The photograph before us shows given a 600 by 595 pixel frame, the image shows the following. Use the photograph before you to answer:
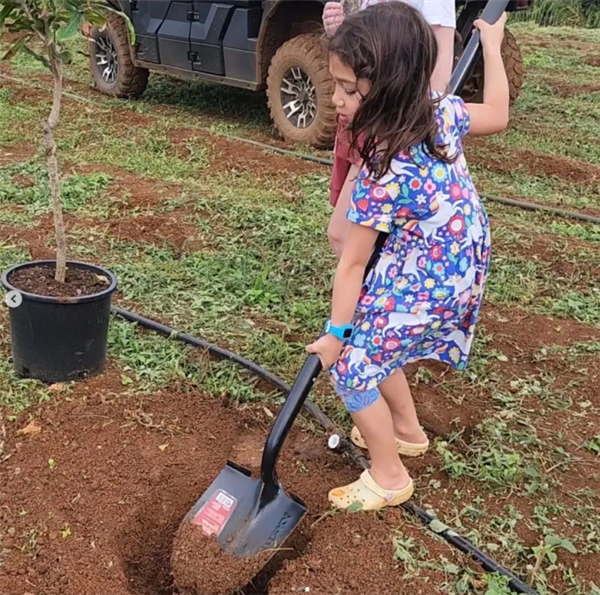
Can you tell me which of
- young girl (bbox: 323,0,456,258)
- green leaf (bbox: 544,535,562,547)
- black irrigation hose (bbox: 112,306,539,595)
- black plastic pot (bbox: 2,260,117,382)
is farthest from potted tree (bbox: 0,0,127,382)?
green leaf (bbox: 544,535,562,547)

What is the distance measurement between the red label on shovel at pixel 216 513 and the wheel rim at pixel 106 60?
694cm

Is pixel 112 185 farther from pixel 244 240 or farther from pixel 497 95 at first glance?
pixel 497 95

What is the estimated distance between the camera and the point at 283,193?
5.25m

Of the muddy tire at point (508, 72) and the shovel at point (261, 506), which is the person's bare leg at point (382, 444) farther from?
the muddy tire at point (508, 72)

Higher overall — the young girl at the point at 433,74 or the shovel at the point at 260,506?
the young girl at the point at 433,74

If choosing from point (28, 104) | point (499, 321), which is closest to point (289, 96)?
point (28, 104)

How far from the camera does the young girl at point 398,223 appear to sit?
1840 millimetres

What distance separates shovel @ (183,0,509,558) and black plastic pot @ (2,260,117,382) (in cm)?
87

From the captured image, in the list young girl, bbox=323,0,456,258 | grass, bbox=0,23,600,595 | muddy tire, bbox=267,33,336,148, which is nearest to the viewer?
grass, bbox=0,23,600,595

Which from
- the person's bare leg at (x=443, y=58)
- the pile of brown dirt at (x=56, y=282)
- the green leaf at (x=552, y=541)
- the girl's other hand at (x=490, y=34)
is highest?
the girl's other hand at (x=490, y=34)

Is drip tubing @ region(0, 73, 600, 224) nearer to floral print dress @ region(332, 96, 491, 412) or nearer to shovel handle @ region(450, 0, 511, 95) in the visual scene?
shovel handle @ region(450, 0, 511, 95)

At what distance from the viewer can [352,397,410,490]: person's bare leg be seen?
2.23m

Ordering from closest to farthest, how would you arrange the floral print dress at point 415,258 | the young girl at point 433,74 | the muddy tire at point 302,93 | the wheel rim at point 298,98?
1. the floral print dress at point 415,258
2. the young girl at point 433,74
3. the muddy tire at point 302,93
4. the wheel rim at point 298,98

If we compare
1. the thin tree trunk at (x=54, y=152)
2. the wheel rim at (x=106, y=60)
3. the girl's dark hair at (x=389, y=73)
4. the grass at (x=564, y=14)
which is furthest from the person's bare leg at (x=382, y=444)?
the grass at (x=564, y=14)
